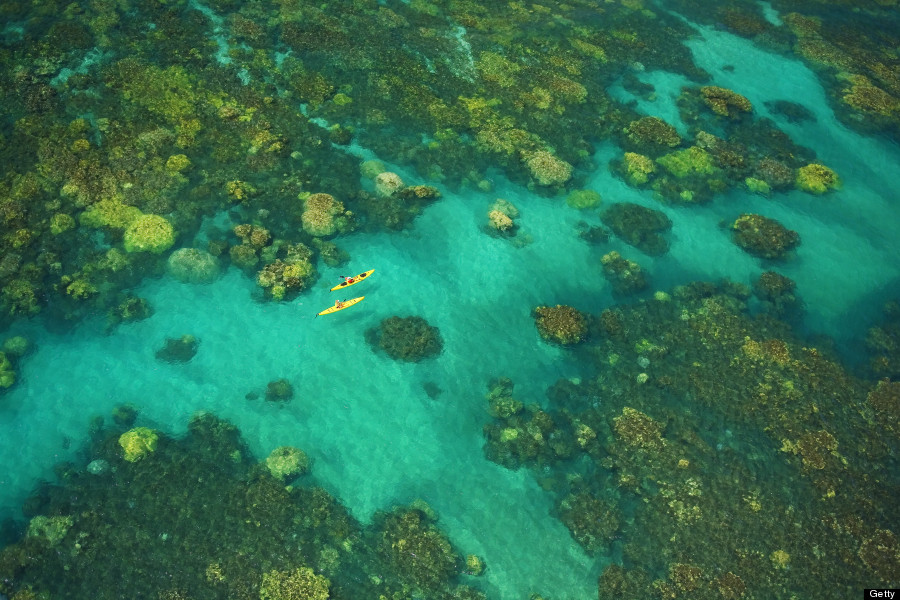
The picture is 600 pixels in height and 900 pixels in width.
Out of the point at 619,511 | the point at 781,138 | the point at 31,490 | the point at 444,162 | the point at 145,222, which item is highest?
the point at 781,138

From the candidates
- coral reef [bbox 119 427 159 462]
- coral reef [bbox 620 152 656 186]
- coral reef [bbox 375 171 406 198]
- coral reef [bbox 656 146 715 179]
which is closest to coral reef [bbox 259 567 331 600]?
coral reef [bbox 119 427 159 462]

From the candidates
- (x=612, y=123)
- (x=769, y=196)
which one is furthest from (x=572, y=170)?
(x=769, y=196)

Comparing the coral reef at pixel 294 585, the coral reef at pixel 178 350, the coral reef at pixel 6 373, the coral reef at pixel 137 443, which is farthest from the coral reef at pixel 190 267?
the coral reef at pixel 294 585

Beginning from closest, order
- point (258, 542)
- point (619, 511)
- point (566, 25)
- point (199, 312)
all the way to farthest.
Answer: point (258, 542), point (619, 511), point (199, 312), point (566, 25)

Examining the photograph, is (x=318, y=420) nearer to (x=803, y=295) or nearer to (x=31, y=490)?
(x=31, y=490)

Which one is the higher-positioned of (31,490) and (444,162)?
(444,162)
